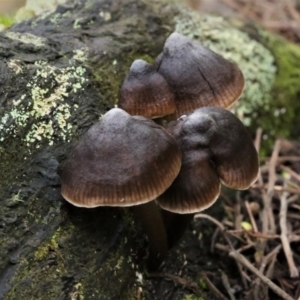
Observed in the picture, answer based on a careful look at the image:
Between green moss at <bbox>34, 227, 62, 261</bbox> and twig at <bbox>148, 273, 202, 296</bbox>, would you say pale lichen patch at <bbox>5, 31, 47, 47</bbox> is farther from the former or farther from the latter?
twig at <bbox>148, 273, 202, 296</bbox>

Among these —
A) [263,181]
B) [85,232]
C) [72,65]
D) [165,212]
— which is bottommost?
[263,181]

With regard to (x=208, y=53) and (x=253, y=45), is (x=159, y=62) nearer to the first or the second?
(x=208, y=53)

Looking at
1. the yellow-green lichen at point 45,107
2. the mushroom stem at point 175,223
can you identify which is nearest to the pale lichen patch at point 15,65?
the yellow-green lichen at point 45,107

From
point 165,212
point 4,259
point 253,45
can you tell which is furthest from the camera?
point 253,45

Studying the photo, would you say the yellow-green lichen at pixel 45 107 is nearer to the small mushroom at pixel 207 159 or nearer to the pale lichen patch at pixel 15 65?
the pale lichen patch at pixel 15 65

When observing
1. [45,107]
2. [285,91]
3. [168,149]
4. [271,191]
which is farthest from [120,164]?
[285,91]

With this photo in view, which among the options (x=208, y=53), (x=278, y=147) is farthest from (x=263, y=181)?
(x=208, y=53)

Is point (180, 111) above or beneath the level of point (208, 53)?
beneath

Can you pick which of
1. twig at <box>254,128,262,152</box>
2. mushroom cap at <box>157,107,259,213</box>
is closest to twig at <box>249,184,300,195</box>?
twig at <box>254,128,262,152</box>
